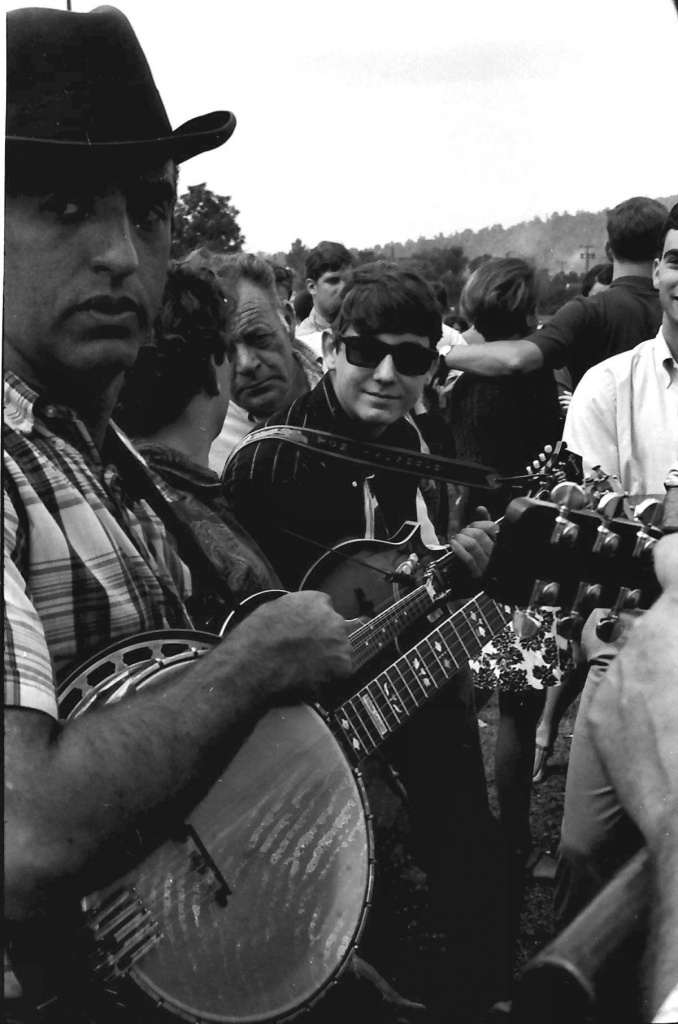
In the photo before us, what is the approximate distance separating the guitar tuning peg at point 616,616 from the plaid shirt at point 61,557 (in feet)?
2.53

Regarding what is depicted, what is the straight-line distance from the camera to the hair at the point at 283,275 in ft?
6.47

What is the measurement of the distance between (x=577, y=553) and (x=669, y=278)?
75 cm

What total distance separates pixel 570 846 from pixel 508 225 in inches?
52.2

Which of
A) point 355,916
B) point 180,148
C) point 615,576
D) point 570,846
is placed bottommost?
point 570,846

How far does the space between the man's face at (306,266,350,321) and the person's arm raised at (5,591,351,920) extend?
0.64 meters

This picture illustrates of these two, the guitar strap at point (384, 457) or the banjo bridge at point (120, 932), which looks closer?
the banjo bridge at point (120, 932)

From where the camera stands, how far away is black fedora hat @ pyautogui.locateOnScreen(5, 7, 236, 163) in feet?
5.13

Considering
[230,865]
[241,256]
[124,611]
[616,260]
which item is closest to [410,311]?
[241,256]

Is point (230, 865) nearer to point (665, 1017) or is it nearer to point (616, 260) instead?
point (665, 1017)

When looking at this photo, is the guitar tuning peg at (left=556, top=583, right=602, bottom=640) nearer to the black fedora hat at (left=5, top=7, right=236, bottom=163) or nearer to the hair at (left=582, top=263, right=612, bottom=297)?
the hair at (left=582, top=263, right=612, bottom=297)

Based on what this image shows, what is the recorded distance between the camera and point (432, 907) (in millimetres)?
1984

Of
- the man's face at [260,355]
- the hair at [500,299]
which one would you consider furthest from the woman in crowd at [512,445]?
the man's face at [260,355]

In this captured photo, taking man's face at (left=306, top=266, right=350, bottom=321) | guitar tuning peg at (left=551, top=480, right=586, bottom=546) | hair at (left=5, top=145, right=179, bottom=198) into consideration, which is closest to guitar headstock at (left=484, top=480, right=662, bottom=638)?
guitar tuning peg at (left=551, top=480, right=586, bottom=546)

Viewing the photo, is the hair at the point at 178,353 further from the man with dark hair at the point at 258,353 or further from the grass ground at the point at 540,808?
the grass ground at the point at 540,808
